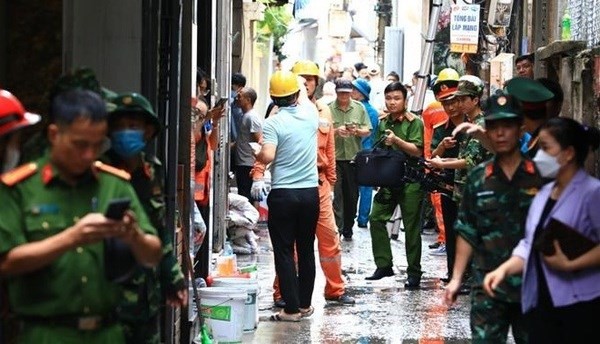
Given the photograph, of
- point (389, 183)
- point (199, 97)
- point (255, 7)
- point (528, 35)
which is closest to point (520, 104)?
point (199, 97)

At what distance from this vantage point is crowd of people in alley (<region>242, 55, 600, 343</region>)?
696 cm

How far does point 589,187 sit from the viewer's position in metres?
6.92

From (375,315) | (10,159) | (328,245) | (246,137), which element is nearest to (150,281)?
(10,159)

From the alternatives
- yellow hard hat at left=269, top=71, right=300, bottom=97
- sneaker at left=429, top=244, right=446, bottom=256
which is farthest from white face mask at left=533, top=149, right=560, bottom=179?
sneaker at left=429, top=244, right=446, bottom=256

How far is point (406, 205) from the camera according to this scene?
46.1 feet

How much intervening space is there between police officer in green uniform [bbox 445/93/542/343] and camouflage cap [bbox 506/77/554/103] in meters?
0.33

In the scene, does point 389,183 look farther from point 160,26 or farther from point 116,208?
point 116,208

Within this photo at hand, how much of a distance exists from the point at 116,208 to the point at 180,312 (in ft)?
16.8

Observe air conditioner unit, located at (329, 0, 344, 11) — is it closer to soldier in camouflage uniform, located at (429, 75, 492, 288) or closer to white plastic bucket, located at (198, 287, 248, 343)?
soldier in camouflage uniform, located at (429, 75, 492, 288)

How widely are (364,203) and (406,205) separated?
6097mm

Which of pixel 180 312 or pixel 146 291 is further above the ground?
pixel 146 291

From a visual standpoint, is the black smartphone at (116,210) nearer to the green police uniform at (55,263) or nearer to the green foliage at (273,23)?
the green police uniform at (55,263)

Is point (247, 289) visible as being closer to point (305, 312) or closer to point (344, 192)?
point (305, 312)

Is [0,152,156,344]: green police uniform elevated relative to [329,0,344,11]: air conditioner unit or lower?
lower
